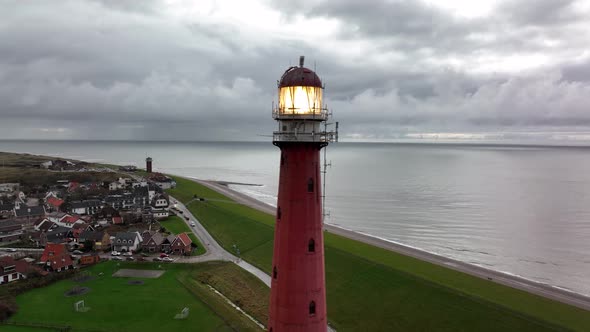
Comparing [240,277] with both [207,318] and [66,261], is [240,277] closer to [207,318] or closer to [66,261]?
[207,318]

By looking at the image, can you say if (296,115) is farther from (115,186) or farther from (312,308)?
(115,186)

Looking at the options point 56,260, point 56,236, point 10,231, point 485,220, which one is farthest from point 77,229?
point 485,220

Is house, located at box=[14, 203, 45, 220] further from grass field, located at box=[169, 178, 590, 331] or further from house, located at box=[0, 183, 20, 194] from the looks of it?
grass field, located at box=[169, 178, 590, 331]

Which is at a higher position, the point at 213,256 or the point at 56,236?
the point at 56,236

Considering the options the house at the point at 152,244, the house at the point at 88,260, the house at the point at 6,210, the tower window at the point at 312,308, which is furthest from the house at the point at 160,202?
the tower window at the point at 312,308

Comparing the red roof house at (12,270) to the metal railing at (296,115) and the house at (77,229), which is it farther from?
the metal railing at (296,115)

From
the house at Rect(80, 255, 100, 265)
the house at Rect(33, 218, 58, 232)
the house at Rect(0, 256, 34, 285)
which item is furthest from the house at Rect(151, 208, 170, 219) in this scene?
the house at Rect(0, 256, 34, 285)
